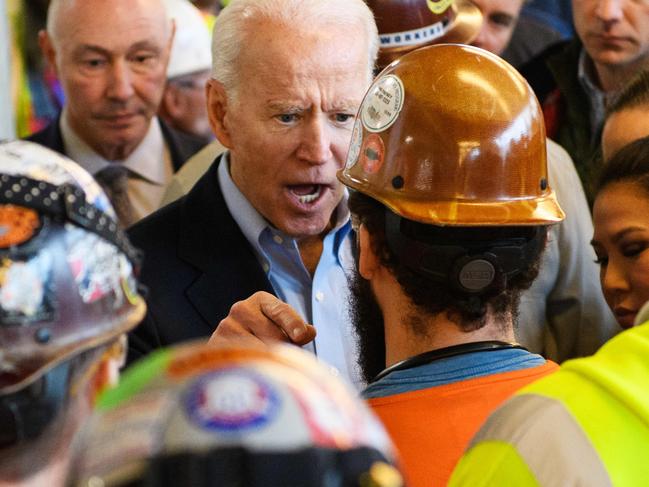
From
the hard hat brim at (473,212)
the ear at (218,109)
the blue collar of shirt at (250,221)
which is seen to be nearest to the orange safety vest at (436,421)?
the hard hat brim at (473,212)

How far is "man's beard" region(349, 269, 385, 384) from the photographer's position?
7.88 feet

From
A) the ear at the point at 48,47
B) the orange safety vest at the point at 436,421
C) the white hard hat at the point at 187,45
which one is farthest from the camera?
the white hard hat at the point at 187,45

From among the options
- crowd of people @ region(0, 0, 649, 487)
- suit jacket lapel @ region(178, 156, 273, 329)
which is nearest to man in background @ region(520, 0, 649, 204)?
crowd of people @ region(0, 0, 649, 487)

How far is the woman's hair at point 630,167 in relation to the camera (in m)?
2.71

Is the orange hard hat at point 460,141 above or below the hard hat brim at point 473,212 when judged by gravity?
above

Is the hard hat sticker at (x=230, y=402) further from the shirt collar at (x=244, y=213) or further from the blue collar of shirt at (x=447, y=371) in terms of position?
the shirt collar at (x=244, y=213)

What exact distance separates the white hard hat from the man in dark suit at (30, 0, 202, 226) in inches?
30.7

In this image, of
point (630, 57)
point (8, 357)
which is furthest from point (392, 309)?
point (630, 57)

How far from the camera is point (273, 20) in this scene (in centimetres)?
301

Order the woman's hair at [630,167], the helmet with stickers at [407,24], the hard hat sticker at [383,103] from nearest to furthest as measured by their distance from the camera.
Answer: the hard hat sticker at [383,103] → the woman's hair at [630,167] → the helmet with stickers at [407,24]

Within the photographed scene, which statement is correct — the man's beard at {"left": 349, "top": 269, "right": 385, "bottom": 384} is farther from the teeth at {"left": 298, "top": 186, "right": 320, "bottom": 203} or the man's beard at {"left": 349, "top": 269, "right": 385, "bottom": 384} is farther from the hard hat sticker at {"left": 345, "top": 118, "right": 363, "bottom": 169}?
the teeth at {"left": 298, "top": 186, "right": 320, "bottom": 203}

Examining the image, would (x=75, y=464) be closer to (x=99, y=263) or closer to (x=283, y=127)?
(x=99, y=263)

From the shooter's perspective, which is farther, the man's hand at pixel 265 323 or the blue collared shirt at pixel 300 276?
the blue collared shirt at pixel 300 276

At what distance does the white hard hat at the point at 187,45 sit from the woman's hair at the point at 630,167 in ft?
8.95
